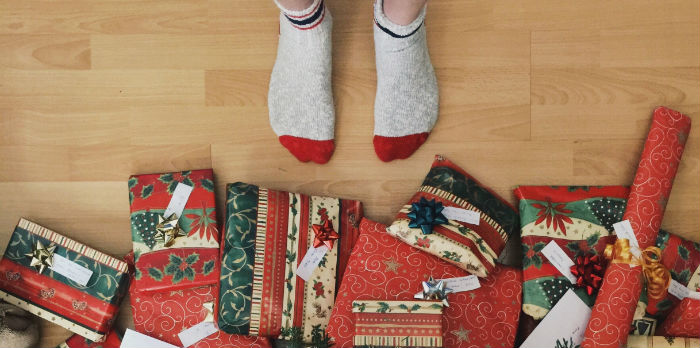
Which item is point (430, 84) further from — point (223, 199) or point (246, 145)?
point (223, 199)

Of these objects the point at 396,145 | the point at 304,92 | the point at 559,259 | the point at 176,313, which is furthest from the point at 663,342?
the point at 176,313

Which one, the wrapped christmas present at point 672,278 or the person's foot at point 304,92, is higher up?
the person's foot at point 304,92

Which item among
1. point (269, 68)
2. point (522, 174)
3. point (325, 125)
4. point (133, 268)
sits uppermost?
point (269, 68)

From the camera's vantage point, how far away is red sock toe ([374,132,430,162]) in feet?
4.01

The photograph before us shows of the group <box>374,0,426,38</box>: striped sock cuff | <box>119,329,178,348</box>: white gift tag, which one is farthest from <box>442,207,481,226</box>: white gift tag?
<box>119,329,178,348</box>: white gift tag

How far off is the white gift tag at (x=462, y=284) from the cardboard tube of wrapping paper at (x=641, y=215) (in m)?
0.25

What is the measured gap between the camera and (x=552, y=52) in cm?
127

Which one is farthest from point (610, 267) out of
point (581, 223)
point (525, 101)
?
point (525, 101)

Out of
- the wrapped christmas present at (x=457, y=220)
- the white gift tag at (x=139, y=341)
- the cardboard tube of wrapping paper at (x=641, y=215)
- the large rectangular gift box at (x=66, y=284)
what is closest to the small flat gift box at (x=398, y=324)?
the wrapped christmas present at (x=457, y=220)

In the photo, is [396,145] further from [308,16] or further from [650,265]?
[650,265]

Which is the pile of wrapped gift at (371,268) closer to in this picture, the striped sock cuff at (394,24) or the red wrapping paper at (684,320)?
the red wrapping paper at (684,320)

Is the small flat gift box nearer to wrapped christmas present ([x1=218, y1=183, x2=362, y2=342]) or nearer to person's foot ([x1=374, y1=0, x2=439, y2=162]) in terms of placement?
wrapped christmas present ([x1=218, y1=183, x2=362, y2=342])

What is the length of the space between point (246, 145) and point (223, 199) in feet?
0.46

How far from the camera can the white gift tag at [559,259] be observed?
1.15 m
